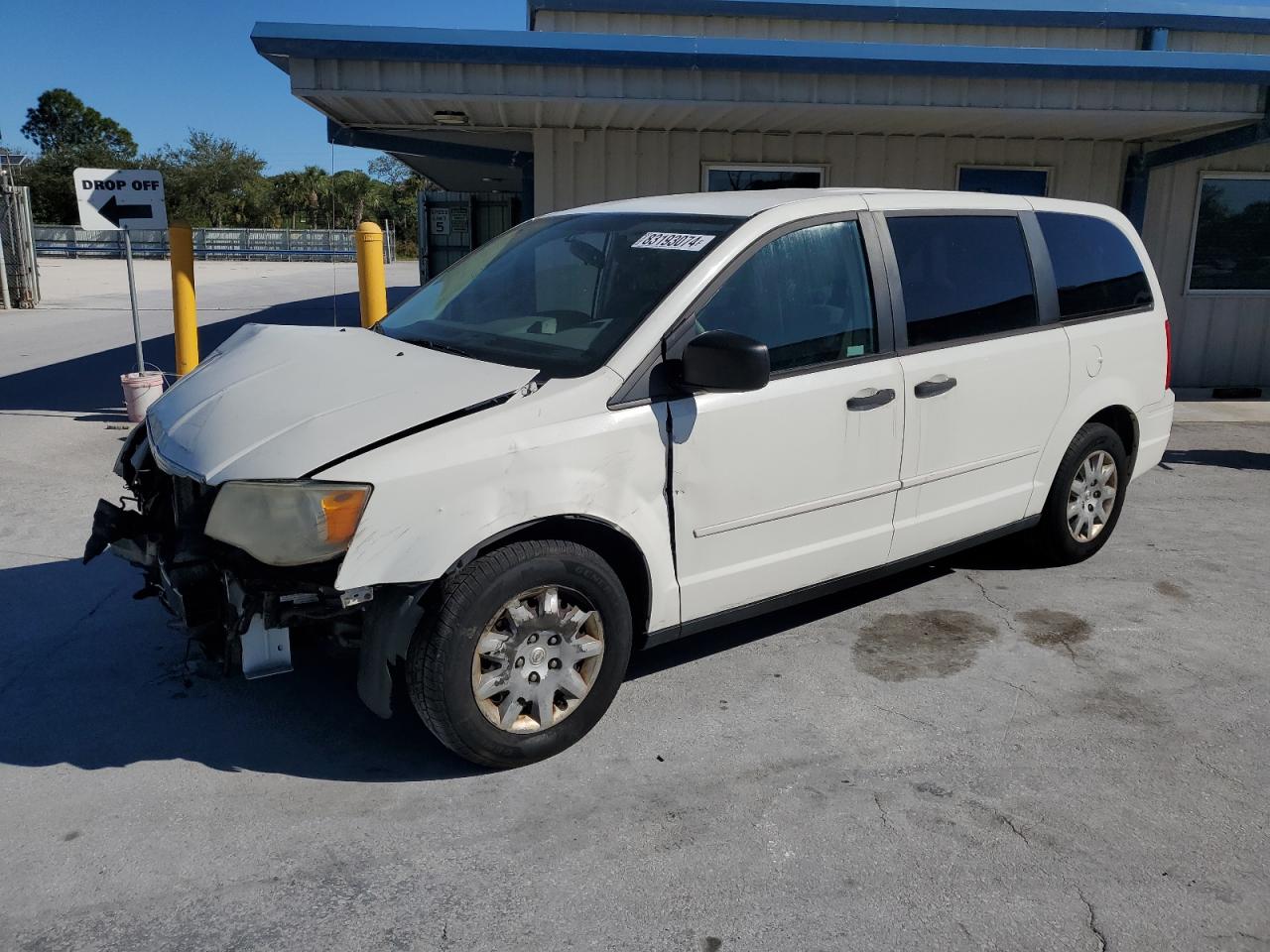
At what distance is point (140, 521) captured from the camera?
3.68 meters

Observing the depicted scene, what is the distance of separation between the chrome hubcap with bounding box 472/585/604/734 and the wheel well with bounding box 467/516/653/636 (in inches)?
7.3

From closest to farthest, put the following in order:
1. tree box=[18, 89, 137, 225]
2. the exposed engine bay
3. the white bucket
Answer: the exposed engine bay
the white bucket
tree box=[18, 89, 137, 225]

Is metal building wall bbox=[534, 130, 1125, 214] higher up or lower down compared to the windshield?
higher up

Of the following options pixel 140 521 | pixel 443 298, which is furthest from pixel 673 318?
pixel 140 521

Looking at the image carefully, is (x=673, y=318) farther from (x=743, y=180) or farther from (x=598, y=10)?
(x=598, y=10)

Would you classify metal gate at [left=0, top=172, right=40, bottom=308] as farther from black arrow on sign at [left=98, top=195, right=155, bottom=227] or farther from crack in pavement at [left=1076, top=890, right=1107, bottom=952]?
crack in pavement at [left=1076, top=890, right=1107, bottom=952]

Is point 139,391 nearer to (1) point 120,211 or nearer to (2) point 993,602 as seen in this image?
(1) point 120,211

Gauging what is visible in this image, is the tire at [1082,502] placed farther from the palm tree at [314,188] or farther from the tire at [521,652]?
the palm tree at [314,188]

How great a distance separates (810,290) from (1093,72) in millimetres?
5603

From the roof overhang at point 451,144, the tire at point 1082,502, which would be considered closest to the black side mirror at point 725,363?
the tire at point 1082,502

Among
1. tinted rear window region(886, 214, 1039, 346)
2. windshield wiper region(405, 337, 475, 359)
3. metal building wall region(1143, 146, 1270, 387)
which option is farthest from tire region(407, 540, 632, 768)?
metal building wall region(1143, 146, 1270, 387)

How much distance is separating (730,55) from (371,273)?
329cm

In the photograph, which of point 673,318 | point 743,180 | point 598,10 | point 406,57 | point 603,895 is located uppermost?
point 598,10

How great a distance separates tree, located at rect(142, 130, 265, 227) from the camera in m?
52.9
